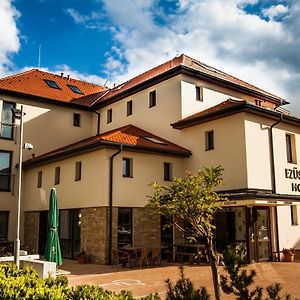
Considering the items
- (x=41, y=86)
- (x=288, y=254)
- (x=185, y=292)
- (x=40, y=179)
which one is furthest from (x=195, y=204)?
(x=41, y=86)

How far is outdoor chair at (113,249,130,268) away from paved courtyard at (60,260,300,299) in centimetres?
47

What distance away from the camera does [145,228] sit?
17547mm

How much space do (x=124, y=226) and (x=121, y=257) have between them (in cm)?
162

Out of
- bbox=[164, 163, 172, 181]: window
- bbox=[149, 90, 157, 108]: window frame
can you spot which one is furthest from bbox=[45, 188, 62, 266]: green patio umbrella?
bbox=[149, 90, 157, 108]: window frame

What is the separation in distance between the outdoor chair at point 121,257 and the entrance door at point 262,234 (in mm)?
5154

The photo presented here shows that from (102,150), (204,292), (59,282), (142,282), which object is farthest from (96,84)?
(204,292)

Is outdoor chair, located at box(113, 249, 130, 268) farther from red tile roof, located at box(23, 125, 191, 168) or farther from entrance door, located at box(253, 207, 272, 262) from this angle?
entrance door, located at box(253, 207, 272, 262)

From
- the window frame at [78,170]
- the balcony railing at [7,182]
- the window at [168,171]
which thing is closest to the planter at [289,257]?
the window at [168,171]

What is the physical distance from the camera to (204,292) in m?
4.63

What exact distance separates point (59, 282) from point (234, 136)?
1182cm

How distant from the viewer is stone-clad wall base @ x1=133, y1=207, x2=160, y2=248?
17.2 m

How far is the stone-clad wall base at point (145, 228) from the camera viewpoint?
678 inches

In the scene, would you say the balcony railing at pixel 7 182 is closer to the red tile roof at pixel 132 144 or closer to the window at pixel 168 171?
the red tile roof at pixel 132 144

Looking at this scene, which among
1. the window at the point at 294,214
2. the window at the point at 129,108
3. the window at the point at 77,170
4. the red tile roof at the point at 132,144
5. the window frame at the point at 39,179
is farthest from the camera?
the window at the point at 129,108
